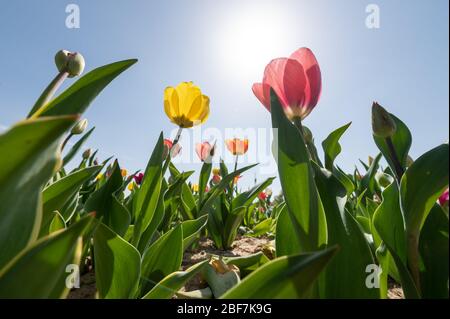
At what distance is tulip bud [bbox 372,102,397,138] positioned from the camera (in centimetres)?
58

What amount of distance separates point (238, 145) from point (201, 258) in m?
1.82

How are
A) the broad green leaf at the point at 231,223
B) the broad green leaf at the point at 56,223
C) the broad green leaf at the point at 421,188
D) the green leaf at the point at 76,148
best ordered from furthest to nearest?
1. the broad green leaf at the point at 231,223
2. the green leaf at the point at 76,148
3. the broad green leaf at the point at 56,223
4. the broad green leaf at the point at 421,188

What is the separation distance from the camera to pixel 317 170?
0.52 metres

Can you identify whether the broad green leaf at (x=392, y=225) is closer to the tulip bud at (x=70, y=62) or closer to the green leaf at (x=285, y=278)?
the green leaf at (x=285, y=278)

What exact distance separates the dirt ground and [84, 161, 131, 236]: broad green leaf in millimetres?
A: 184

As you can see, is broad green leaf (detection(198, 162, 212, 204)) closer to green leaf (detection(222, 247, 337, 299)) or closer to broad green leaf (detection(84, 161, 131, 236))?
broad green leaf (detection(84, 161, 131, 236))

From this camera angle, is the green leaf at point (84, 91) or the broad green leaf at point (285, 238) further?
the broad green leaf at point (285, 238)

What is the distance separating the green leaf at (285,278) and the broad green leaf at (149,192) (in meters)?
0.61

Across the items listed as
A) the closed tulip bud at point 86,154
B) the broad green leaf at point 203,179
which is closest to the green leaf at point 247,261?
the broad green leaf at point 203,179

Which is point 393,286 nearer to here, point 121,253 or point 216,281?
point 216,281

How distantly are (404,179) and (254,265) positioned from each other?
50cm

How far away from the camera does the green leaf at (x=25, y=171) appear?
0.85 ft

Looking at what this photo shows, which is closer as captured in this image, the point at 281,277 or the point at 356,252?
the point at 281,277
